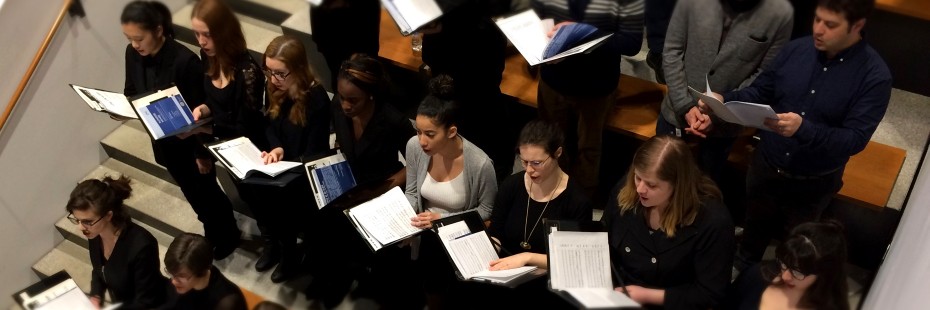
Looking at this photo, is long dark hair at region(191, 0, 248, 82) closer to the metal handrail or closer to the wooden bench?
the wooden bench

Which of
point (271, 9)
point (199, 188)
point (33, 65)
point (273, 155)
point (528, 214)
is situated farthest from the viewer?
point (33, 65)

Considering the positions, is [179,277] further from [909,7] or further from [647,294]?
[909,7]

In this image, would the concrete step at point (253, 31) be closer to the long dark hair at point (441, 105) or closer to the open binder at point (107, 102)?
the open binder at point (107, 102)

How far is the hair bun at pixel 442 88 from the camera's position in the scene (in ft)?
6.09

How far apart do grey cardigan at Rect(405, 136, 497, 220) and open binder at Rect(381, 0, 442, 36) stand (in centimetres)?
26

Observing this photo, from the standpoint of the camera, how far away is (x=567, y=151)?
2.24 m

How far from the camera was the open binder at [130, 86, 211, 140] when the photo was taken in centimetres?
207

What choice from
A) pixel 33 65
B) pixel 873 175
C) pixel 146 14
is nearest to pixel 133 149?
pixel 33 65

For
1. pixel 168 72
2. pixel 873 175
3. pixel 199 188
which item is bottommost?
pixel 873 175

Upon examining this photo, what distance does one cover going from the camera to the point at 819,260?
1.37 metres

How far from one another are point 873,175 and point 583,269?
103 centimetres

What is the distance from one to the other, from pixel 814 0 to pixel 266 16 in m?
1.33

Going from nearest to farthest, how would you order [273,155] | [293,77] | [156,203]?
[293,77] < [273,155] < [156,203]

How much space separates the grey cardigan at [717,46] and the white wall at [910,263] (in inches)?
16.5
